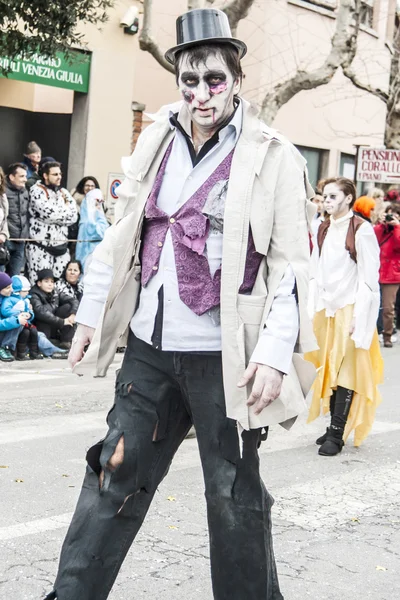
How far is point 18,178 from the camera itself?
11.7 meters

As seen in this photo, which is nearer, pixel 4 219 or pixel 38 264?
pixel 4 219

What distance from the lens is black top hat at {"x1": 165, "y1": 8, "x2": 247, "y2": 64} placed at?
137 inches

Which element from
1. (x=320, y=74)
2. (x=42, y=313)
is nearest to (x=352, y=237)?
(x=42, y=313)

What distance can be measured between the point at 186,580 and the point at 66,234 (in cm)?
820

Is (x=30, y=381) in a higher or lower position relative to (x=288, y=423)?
lower

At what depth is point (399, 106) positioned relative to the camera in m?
22.8

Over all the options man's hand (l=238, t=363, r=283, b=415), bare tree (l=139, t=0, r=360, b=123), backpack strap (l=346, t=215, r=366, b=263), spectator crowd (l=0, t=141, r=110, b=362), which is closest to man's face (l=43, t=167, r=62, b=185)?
spectator crowd (l=0, t=141, r=110, b=362)

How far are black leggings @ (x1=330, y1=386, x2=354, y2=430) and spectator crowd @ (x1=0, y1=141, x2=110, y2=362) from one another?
445 cm

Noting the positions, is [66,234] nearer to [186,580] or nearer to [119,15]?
[119,15]

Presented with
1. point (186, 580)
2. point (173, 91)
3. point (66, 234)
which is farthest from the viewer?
point (173, 91)

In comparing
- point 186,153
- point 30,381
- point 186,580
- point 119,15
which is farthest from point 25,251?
point 186,153

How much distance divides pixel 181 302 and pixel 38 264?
873 centimetres

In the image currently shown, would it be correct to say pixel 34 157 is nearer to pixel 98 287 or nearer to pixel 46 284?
pixel 46 284

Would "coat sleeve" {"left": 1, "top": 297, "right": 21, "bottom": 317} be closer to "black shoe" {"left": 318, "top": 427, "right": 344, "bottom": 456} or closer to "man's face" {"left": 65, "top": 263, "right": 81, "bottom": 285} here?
"man's face" {"left": 65, "top": 263, "right": 81, "bottom": 285}
